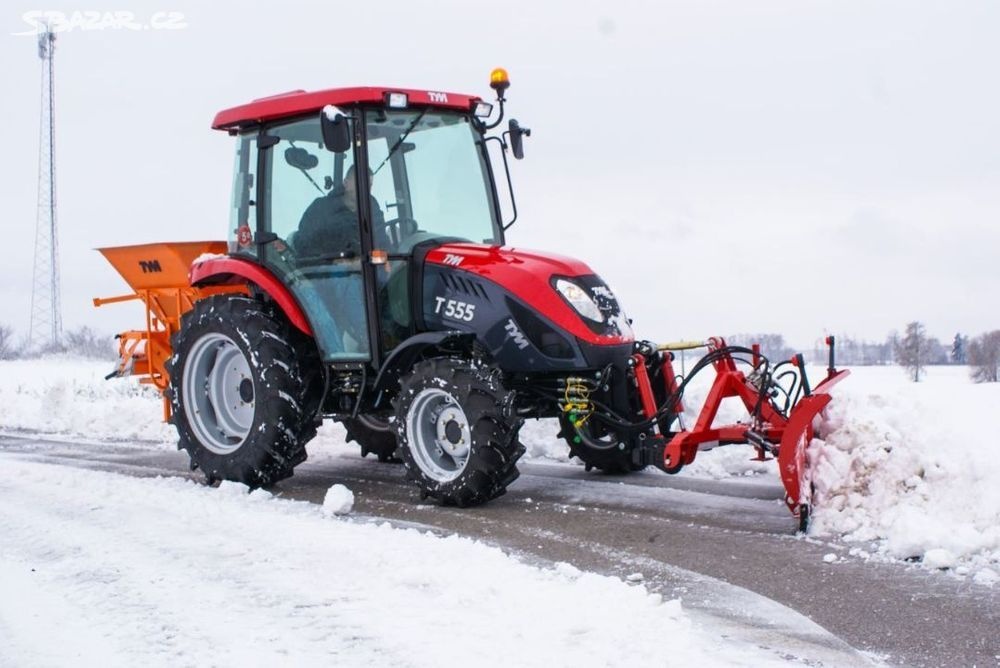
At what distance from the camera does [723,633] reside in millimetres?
3982

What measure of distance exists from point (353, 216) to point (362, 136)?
0.52m

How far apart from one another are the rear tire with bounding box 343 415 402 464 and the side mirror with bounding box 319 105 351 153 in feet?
9.89

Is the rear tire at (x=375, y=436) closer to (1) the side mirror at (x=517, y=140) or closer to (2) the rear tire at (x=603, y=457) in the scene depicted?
(2) the rear tire at (x=603, y=457)

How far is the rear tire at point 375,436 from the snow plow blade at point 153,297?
189cm

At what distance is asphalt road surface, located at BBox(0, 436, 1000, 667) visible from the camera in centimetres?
398

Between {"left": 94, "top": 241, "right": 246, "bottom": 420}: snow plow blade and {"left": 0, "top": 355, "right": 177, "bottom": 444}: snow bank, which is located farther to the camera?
{"left": 0, "top": 355, "right": 177, "bottom": 444}: snow bank

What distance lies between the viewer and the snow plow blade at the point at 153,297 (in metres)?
9.62

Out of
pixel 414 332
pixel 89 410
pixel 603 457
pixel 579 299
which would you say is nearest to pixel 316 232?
pixel 414 332

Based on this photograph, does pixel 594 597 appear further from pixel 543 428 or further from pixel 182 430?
pixel 543 428

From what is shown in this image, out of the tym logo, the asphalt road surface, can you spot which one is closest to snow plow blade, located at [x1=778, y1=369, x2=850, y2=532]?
the asphalt road surface

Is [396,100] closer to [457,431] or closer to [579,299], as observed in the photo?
[579,299]

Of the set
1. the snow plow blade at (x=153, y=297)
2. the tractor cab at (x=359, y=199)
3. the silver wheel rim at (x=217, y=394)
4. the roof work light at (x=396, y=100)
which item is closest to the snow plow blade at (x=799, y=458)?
the tractor cab at (x=359, y=199)

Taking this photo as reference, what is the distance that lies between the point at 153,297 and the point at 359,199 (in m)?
3.67

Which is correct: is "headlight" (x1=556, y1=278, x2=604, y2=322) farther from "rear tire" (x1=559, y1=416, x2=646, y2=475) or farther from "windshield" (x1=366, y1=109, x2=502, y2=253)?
"rear tire" (x1=559, y1=416, x2=646, y2=475)
